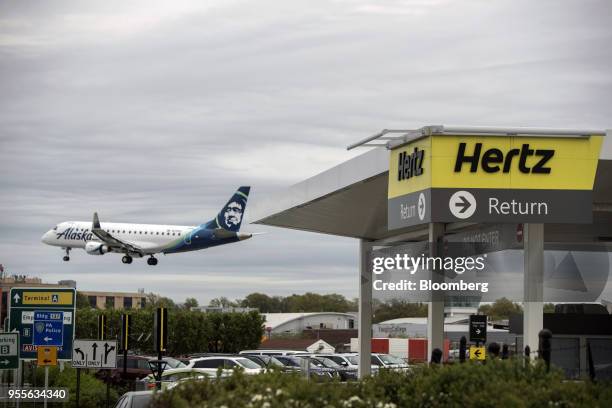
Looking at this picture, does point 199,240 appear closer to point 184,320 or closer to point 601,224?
point 184,320

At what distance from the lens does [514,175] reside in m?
17.3

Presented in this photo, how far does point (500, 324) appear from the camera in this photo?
34281 millimetres

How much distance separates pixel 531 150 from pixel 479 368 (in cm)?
691

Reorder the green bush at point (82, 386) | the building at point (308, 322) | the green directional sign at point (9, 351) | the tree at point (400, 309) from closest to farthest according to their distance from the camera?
1. the green directional sign at point (9, 351)
2. the tree at point (400, 309)
3. the green bush at point (82, 386)
4. the building at point (308, 322)

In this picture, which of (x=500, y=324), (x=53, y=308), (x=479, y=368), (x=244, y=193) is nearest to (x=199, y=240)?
(x=244, y=193)

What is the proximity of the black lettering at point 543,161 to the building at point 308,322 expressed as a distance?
4668 inches

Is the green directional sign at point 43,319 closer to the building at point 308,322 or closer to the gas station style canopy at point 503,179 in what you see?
the gas station style canopy at point 503,179

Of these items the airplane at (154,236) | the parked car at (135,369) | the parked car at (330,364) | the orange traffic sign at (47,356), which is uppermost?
the airplane at (154,236)

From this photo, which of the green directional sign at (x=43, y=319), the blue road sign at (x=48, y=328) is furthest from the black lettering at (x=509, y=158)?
the blue road sign at (x=48, y=328)

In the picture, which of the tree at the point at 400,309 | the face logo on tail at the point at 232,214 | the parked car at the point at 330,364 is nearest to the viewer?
the tree at the point at 400,309

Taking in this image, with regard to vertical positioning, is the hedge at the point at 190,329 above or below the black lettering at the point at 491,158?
below

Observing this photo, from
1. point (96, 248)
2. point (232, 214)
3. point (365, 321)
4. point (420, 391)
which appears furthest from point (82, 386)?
point (232, 214)

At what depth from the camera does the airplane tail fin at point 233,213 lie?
9131 cm

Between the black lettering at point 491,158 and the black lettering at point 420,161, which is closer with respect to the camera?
the black lettering at point 491,158
